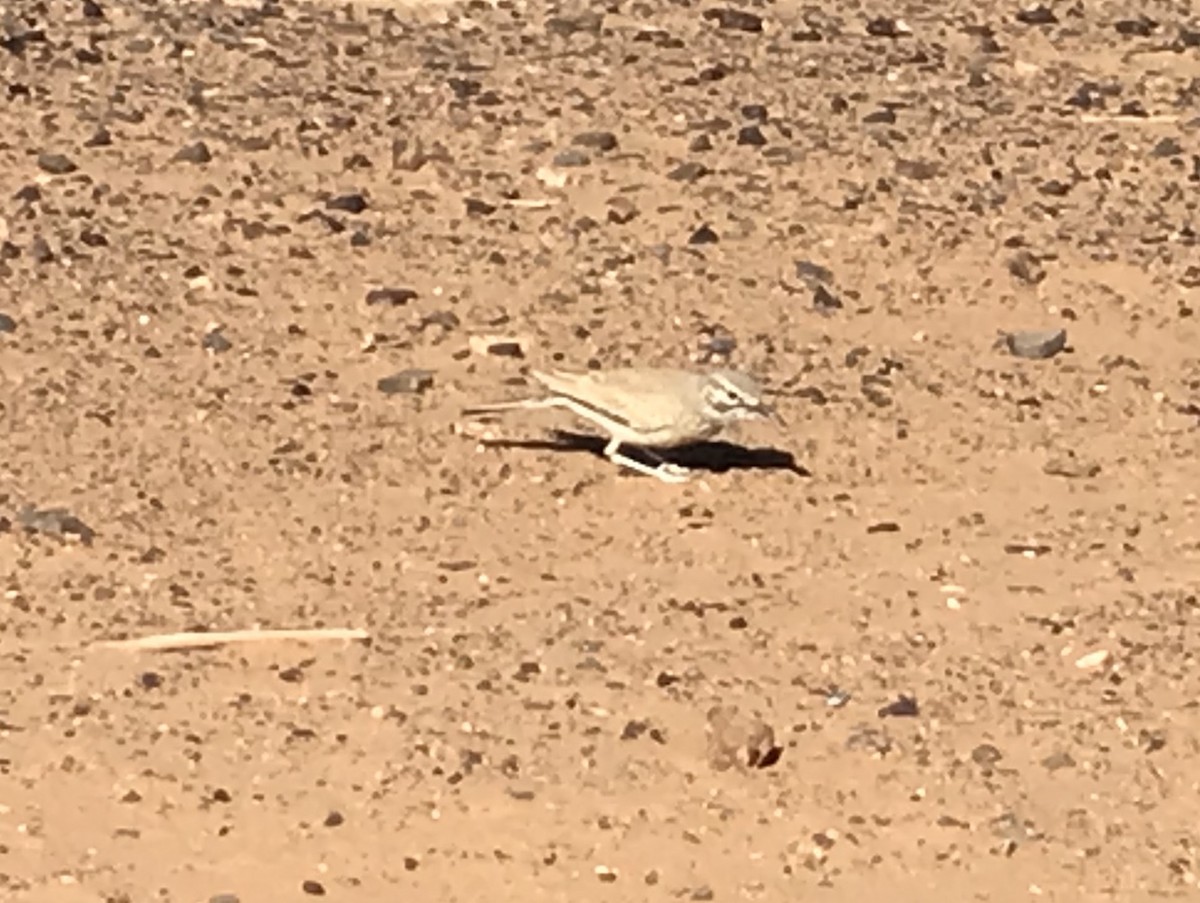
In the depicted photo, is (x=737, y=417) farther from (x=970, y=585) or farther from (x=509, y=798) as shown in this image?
(x=509, y=798)

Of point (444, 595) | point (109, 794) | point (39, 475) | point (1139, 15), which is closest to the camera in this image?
point (109, 794)

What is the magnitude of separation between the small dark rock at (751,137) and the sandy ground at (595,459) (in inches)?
4.4

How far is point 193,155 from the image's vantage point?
512 inches

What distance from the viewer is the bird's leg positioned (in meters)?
10.7

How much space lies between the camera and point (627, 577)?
993 centimetres

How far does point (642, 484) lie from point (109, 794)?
2.78 meters

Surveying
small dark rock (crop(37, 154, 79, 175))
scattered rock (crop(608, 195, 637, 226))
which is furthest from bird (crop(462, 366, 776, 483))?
small dark rock (crop(37, 154, 79, 175))

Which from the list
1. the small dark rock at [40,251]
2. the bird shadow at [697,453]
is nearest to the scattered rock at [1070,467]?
the bird shadow at [697,453]

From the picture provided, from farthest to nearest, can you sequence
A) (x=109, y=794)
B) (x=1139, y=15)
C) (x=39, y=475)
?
(x=1139, y=15)
(x=39, y=475)
(x=109, y=794)

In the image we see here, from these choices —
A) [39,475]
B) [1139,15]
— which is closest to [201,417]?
[39,475]

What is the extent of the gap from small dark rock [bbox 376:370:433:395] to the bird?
552mm

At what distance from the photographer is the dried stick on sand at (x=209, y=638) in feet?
30.1

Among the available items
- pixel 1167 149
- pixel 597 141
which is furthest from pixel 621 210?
pixel 1167 149

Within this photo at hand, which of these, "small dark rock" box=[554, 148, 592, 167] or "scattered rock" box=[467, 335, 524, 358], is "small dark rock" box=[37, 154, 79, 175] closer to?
"small dark rock" box=[554, 148, 592, 167]
